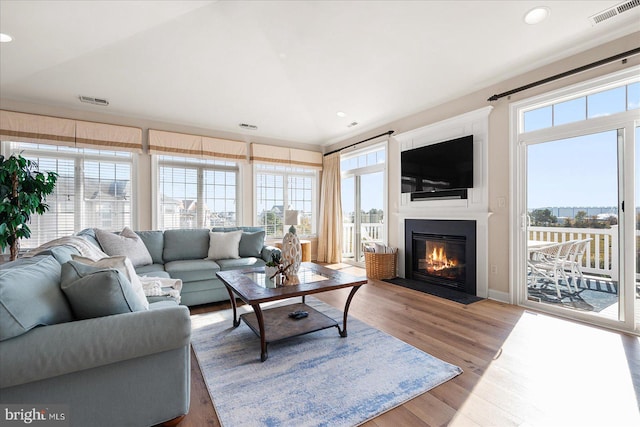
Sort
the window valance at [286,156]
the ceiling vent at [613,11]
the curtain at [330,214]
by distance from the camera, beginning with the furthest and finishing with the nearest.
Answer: the curtain at [330,214], the window valance at [286,156], the ceiling vent at [613,11]

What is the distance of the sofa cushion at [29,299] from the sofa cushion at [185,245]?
2265 mm

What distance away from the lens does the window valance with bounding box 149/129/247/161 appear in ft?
15.5

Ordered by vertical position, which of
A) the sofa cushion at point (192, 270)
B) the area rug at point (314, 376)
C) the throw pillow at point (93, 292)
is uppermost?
the throw pillow at point (93, 292)

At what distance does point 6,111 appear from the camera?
12.4 feet

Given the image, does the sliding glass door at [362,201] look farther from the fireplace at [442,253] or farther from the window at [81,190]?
the window at [81,190]

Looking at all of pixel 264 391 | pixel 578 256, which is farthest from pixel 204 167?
pixel 578 256

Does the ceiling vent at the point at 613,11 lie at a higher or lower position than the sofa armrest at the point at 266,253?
higher

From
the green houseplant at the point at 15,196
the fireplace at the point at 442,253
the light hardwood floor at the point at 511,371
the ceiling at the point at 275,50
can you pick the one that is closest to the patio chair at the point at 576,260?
the light hardwood floor at the point at 511,371

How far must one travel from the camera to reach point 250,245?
13.5 ft

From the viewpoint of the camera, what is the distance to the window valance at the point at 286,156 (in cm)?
566

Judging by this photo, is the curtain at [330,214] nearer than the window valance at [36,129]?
No

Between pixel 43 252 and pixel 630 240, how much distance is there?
15.2 feet

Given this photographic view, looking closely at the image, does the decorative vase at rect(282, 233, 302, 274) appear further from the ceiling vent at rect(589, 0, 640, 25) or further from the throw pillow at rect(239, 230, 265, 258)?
the ceiling vent at rect(589, 0, 640, 25)

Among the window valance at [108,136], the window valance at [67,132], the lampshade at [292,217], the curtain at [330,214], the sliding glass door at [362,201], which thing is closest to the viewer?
the window valance at [67,132]
